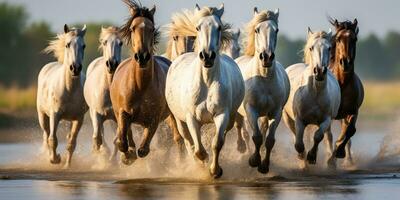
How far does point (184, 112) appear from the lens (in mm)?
19938

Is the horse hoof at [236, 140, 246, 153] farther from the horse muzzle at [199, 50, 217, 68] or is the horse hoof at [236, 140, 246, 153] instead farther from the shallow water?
the horse muzzle at [199, 50, 217, 68]

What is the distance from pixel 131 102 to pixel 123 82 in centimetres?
32

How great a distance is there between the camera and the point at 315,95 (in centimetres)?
2189

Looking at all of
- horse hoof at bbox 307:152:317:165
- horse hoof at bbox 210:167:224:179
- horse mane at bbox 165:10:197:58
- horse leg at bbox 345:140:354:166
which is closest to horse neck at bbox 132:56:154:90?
horse mane at bbox 165:10:197:58

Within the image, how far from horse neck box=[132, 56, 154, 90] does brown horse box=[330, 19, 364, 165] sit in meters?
3.38

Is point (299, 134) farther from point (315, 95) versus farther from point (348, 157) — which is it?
point (348, 157)

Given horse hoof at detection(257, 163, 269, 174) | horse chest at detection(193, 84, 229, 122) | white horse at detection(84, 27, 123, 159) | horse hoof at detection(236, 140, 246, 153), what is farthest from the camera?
horse hoof at detection(236, 140, 246, 153)

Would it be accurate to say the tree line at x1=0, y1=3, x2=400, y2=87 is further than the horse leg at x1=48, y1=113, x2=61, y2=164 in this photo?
Yes

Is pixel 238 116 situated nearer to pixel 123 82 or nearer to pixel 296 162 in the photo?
pixel 296 162

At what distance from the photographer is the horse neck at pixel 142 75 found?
20.5 m

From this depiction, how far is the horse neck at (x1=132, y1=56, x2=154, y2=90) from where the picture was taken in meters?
20.5

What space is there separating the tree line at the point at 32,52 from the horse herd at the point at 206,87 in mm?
10527

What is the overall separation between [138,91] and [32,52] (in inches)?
678

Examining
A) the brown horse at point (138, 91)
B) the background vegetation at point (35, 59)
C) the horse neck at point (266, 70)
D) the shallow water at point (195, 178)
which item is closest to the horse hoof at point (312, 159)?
the shallow water at point (195, 178)
